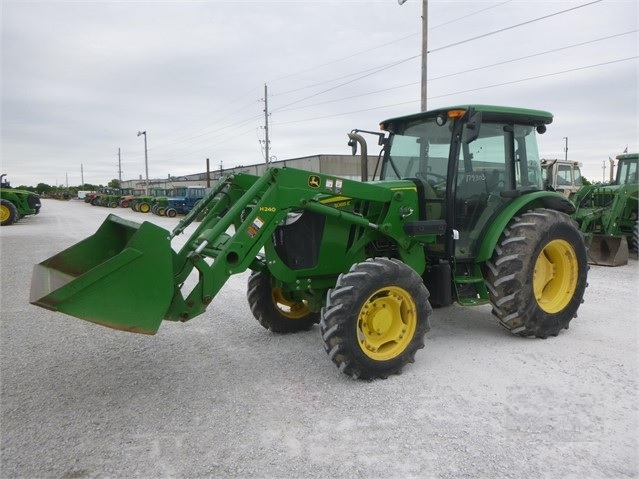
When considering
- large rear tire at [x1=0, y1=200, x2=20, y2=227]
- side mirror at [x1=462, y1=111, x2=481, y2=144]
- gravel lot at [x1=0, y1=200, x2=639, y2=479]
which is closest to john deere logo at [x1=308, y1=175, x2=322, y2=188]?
side mirror at [x1=462, y1=111, x2=481, y2=144]

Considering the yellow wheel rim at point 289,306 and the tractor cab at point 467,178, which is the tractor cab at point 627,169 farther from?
the yellow wheel rim at point 289,306

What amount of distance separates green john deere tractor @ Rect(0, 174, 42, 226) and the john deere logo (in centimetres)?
2231

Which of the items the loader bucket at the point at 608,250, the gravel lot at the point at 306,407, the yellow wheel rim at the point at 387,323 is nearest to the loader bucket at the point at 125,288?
the gravel lot at the point at 306,407

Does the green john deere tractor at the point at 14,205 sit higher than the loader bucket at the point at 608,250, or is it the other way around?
the green john deere tractor at the point at 14,205

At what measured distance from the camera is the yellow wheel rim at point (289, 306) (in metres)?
5.18

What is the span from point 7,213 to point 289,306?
70.3 ft

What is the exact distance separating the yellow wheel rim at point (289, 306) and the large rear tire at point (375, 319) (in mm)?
1349

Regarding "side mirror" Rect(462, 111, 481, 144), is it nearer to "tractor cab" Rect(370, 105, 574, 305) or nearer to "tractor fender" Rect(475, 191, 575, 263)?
"tractor cab" Rect(370, 105, 574, 305)

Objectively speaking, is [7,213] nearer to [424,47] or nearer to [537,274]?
[424,47]

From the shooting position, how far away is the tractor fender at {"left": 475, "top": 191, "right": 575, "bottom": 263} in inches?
188

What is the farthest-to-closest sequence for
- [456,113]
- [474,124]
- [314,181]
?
[456,113], [474,124], [314,181]

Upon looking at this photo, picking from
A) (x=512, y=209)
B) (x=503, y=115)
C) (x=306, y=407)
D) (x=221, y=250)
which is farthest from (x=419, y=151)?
(x=306, y=407)

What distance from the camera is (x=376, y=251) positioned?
192 inches

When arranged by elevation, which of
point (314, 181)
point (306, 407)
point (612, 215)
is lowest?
point (306, 407)
